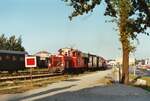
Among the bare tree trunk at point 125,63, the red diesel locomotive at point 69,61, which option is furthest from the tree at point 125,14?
the red diesel locomotive at point 69,61

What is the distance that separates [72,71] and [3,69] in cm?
933

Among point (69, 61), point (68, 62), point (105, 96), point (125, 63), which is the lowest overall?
point (105, 96)

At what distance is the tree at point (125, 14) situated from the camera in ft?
102

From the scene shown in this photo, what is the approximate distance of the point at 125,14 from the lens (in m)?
Result: 33.2

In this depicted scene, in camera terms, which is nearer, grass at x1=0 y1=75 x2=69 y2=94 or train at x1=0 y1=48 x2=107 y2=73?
grass at x1=0 y1=75 x2=69 y2=94

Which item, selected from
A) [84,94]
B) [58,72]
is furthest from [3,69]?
[84,94]

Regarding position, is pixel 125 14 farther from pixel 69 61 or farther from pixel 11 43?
pixel 11 43

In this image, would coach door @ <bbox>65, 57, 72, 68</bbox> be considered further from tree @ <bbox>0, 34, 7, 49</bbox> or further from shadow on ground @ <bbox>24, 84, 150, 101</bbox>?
tree @ <bbox>0, 34, 7, 49</bbox>

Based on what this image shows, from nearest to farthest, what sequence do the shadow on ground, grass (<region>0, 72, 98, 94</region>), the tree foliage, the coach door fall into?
1. the shadow on ground
2. grass (<region>0, 72, 98, 94</region>)
3. the coach door
4. the tree foliage

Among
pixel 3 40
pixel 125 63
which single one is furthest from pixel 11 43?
pixel 125 63

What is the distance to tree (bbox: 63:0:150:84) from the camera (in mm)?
31016

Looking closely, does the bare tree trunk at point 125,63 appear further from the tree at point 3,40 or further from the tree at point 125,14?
the tree at point 3,40

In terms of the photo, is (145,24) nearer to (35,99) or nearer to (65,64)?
(35,99)

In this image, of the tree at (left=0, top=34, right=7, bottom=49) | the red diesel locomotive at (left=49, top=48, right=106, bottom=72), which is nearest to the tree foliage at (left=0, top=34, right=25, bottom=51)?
the tree at (left=0, top=34, right=7, bottom=49)
